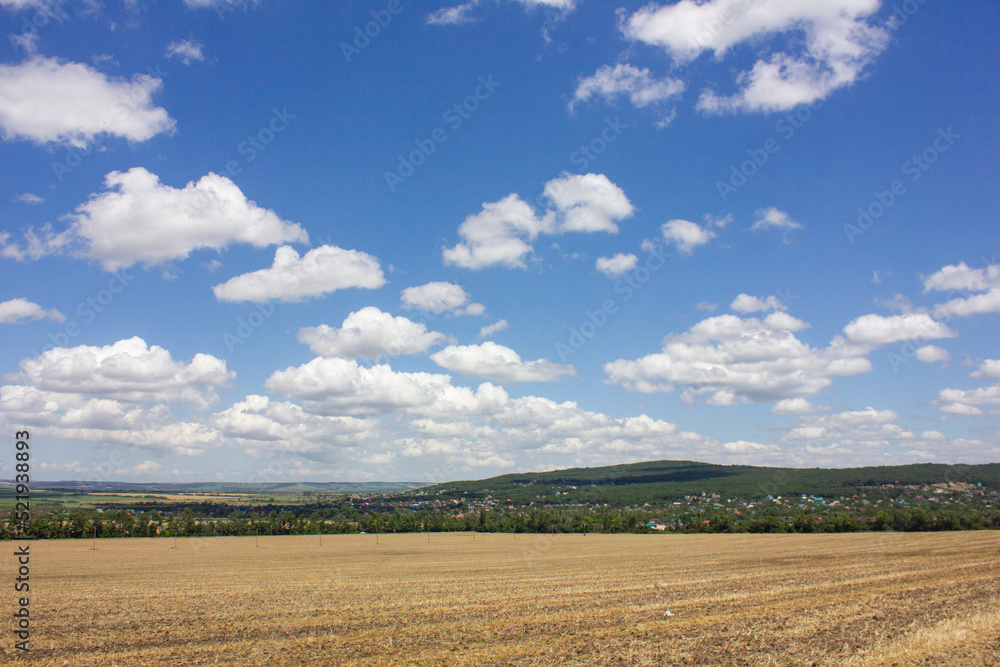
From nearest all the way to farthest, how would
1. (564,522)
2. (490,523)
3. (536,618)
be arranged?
(536,618) < (564,522) < (490,523)

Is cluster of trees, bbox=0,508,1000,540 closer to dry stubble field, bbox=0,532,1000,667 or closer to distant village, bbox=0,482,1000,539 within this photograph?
distant village, bbox=0,482,1000,539

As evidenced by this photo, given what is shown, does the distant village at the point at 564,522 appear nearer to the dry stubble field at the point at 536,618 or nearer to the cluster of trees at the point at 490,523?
the cluster of trees at the point at 490,523

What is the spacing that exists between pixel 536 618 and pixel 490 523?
117314mm

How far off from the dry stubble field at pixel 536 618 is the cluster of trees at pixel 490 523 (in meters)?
68.7

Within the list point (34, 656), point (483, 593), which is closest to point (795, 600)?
point (483, 593)

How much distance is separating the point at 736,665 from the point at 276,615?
61.8 ft

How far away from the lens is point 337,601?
28.3 metres

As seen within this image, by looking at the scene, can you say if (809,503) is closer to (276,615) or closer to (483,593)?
(483,593)

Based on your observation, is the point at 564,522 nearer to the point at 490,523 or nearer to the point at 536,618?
the point at 490,523

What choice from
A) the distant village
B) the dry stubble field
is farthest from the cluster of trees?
the dry stubble field

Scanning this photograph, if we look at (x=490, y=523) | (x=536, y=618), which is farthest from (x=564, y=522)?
(x=536, y=618)

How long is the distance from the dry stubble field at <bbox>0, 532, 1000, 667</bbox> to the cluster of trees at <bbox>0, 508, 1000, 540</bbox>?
68732mm

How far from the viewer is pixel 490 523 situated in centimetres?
13450

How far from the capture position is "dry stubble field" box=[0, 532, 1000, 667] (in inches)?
672
